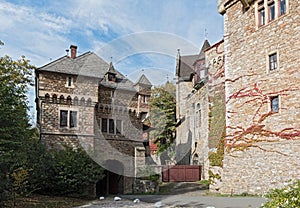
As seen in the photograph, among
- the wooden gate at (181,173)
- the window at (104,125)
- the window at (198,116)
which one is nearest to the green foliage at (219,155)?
the window at (104,125)

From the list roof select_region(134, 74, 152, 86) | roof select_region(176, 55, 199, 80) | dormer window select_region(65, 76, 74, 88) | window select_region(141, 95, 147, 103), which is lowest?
window select_region(141, 95, 147, 103)

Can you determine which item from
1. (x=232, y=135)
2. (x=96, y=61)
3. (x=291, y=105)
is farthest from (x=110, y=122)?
(x=291, y=105)

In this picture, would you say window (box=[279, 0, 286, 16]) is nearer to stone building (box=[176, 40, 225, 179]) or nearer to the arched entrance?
stone building (box=[176, 40, 225, 179])

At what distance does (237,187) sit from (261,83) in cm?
513

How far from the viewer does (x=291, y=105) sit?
13875 millimetres

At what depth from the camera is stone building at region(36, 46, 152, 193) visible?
20125mm

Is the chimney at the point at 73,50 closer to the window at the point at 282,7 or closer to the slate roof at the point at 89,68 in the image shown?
the slate roof at the point at 89,68

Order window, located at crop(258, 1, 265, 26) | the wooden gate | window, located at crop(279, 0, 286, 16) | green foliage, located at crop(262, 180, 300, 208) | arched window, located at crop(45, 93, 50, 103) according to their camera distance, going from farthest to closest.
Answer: the wooden gate
arched window, located at crop(45, 93, 50, 103)
window, located at crop(258, 1, 265, 26)
window, located at crop(279, 0, 286, 16)
green foliage, located at crop(262, 180, 300, 208)

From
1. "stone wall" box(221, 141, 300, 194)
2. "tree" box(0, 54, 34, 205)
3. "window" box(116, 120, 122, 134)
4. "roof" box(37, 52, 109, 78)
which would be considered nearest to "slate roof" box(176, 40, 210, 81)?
"window" box(116, 120, 122, 134)

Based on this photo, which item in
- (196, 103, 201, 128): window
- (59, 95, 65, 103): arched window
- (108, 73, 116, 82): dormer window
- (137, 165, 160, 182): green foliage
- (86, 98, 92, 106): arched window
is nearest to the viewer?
(59, 95, 65, 103): arched window

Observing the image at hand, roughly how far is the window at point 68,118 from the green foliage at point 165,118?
12113mm

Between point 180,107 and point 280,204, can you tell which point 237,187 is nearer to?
point 280,204

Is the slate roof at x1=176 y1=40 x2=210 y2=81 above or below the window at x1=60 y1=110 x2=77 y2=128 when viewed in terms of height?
above

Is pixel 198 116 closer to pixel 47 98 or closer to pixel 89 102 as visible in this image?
pixel 89 102
